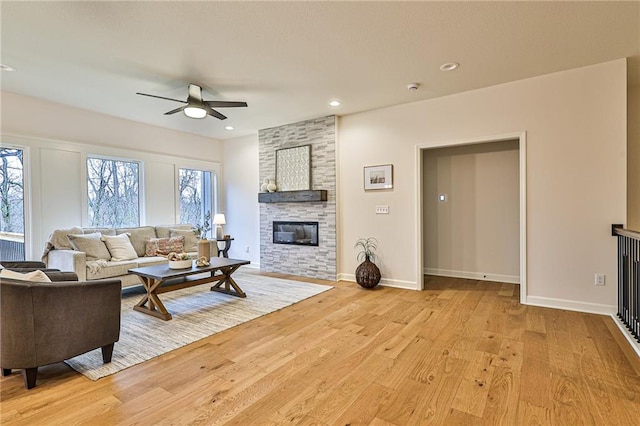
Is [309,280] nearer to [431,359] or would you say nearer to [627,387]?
[431,359]

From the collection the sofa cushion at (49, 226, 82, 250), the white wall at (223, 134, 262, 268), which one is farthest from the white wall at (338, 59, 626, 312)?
the sofa cushion at (49, 226, 82, 250)

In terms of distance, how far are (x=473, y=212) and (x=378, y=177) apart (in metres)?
1.72

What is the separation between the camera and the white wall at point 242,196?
21.5 ft

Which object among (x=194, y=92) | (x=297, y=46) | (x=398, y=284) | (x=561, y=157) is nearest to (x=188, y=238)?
(x=194, y=92)

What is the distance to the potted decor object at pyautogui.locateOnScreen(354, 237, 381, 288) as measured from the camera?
15.2 ft

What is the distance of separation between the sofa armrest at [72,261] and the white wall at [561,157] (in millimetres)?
4430

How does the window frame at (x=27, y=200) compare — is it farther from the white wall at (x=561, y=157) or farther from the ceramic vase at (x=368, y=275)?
the white wall at (x=561, y=157)

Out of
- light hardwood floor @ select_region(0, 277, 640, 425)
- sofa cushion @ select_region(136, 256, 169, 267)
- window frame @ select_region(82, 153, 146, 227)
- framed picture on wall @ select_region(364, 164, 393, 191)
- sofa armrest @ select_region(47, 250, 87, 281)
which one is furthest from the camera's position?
window frame @ select_region(82, 153, 146, 227)

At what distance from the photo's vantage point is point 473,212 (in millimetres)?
5141

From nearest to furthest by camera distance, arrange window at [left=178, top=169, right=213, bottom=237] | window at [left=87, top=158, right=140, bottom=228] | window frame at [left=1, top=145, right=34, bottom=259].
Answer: window frame at [left=1, top=145, right=34, bottom=259] → window at [left=87, top=158, right=140, bottom=228] → window at [left=178, top=169, right=213, bottom=237]

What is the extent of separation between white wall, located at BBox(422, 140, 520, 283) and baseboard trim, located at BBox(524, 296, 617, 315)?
1134mm

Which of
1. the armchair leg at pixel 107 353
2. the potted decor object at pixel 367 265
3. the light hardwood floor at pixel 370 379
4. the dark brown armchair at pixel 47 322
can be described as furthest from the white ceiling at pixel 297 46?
the light hardwood floor at pixel 370 379

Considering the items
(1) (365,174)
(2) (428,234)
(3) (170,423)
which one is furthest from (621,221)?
(3) (170,423)

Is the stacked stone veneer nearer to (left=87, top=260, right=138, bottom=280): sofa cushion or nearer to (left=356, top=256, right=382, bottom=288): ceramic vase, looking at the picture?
(left=356, top=256, right=382, bottom=288): ceramic vase
